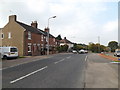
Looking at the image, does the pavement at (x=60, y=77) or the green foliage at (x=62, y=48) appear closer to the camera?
the pavement at (x=60, y=77)

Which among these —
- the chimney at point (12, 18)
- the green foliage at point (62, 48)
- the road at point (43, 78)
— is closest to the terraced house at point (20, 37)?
the chimney at point (12, 18)

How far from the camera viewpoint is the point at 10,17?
106 ft

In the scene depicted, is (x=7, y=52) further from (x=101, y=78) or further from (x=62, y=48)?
(x=62, y=48)

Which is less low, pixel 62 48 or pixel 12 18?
pixel 12 18

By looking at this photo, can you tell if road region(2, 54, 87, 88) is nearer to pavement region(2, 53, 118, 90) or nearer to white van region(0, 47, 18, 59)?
pavement region(2, 53, 118, 90)

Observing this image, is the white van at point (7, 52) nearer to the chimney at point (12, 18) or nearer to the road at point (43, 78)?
the road at point (43, 78)

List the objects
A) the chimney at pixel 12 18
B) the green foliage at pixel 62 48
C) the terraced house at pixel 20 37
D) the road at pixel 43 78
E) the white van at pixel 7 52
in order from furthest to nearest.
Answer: the green foliage at pixel 62 48
the chimney at pixel 12 18
the terraced house at pixel 20 37
the white van at pixel 7 52
the road at pixel 43 78

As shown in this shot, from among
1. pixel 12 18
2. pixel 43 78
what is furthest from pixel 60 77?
pixel 12 18

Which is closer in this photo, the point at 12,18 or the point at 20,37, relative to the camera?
the point at 20,37

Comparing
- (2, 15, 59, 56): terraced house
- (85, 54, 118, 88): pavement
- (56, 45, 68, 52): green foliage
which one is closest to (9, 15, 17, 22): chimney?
(2, 15, 59, 56): terraced house

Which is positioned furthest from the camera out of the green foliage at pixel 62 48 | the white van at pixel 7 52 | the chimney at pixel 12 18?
the green foliage at pixel 62 48

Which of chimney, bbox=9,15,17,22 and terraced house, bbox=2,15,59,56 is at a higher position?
chimney, bbox=9,15,17,22

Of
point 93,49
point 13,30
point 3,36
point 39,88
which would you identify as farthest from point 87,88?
point 93,49

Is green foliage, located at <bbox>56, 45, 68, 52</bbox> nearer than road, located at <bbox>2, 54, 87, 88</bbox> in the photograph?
No
